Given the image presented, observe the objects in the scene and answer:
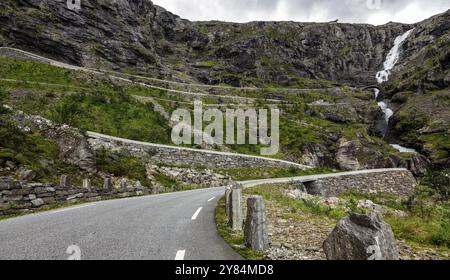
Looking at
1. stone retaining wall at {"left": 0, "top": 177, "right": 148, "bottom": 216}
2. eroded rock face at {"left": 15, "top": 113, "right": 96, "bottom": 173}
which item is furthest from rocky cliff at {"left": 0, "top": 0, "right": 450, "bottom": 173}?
stone retaining wall at {"left": 0, "top": 177, "right": 148, "bottom": 216}

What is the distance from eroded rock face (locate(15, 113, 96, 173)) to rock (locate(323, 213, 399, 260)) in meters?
17.9

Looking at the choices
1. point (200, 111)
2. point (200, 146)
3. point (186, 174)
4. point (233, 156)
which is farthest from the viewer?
point (200, 111)

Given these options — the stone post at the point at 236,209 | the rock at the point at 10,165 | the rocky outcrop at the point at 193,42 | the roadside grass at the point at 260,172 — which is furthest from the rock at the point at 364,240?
the rocky outcrop at the point at 193,42

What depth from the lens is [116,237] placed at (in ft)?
23.5

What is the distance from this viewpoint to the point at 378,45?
141 metres

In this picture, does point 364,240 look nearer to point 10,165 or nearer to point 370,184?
point 10,165

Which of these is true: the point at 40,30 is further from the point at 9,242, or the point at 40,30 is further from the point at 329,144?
the point at 9,242

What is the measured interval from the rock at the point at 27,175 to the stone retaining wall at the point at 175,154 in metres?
12.2

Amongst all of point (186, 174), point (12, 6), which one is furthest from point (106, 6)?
point (186, 174)

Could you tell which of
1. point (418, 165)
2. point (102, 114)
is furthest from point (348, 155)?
point (102, 114)

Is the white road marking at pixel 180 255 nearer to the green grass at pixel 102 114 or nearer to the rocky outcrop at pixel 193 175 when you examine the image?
the rocky outcrop at pixel 193 175

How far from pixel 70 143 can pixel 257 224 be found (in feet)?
59.5

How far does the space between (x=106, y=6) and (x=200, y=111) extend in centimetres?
5313

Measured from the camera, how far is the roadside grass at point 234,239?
5.99 metres
